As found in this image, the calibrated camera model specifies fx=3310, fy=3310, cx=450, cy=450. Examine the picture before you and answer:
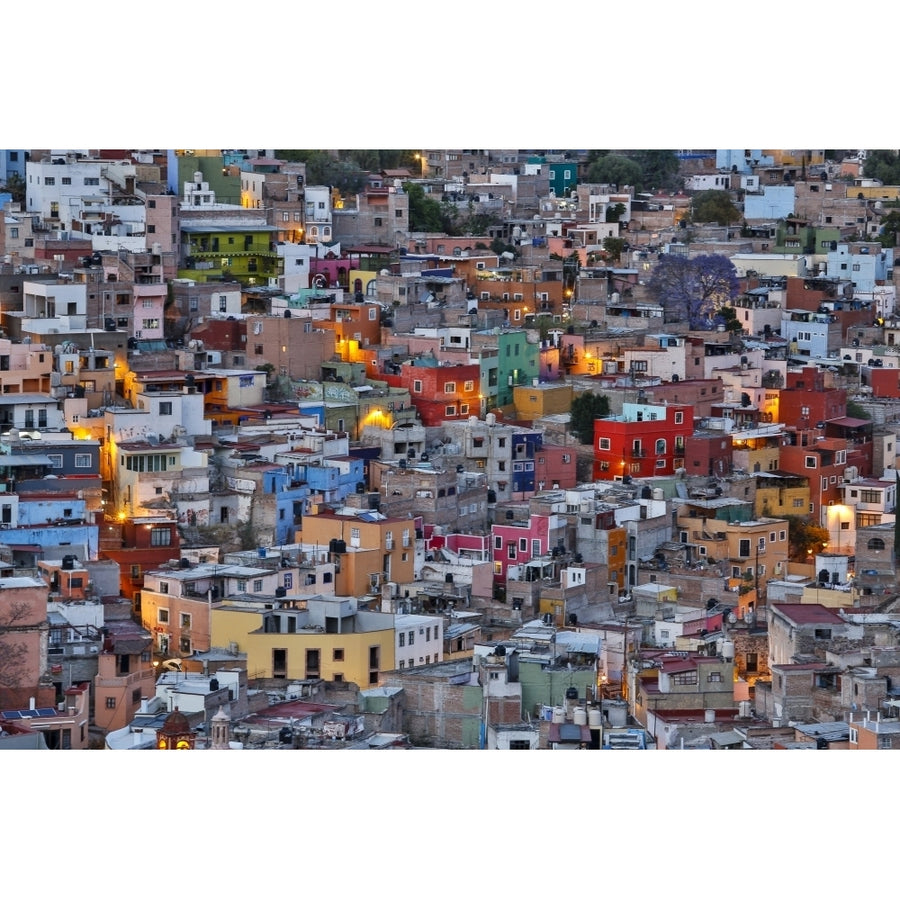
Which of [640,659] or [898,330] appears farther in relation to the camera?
[898,330]

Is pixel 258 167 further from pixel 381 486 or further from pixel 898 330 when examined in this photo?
pixel 381 486

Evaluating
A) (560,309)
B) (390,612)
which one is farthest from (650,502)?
(560,309)

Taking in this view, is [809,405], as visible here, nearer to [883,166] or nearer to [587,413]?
[587,413]

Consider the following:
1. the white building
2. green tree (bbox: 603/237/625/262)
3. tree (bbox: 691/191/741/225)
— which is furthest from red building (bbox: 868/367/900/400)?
the white building

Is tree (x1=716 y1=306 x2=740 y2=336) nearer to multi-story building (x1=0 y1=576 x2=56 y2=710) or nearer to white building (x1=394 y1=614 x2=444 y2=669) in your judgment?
white building (x1=394 y1=614 x2=444 y2=669)

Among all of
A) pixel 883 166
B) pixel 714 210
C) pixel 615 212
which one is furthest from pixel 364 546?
pixel 883 166

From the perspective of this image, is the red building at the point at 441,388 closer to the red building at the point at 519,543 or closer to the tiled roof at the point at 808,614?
the red building at the point at 519,543
